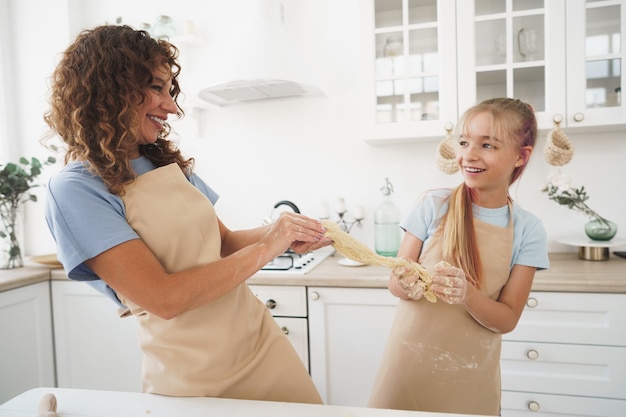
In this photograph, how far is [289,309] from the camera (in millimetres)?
1894

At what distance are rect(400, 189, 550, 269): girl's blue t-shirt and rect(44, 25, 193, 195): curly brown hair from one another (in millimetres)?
800

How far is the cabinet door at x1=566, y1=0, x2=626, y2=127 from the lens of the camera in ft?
5.97

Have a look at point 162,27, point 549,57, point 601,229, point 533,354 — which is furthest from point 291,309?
point 162,27

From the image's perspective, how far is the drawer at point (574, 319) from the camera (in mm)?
1597

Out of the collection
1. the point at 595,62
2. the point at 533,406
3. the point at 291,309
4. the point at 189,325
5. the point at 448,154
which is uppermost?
the point at 595,62

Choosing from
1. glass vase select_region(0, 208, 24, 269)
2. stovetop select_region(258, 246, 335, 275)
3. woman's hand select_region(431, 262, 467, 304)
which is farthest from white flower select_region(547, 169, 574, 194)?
glass vase select_region(0, 208, 24, 269)

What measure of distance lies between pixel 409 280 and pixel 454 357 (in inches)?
12.0

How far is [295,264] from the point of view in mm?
2098

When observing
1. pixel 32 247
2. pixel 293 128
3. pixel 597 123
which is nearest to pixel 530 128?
pixel 597 123

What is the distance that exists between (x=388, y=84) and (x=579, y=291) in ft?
3.96

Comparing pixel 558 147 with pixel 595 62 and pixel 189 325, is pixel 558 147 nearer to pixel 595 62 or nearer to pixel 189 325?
pixel 595 62

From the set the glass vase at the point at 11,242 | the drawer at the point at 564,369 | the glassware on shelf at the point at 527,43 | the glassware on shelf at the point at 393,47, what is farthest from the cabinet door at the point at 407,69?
the glass vase at the point at 11,242

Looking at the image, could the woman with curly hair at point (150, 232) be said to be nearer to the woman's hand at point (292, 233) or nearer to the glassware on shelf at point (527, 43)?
the woman's hand at point (292, 233)

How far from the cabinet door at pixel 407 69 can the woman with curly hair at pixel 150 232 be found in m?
1.14
